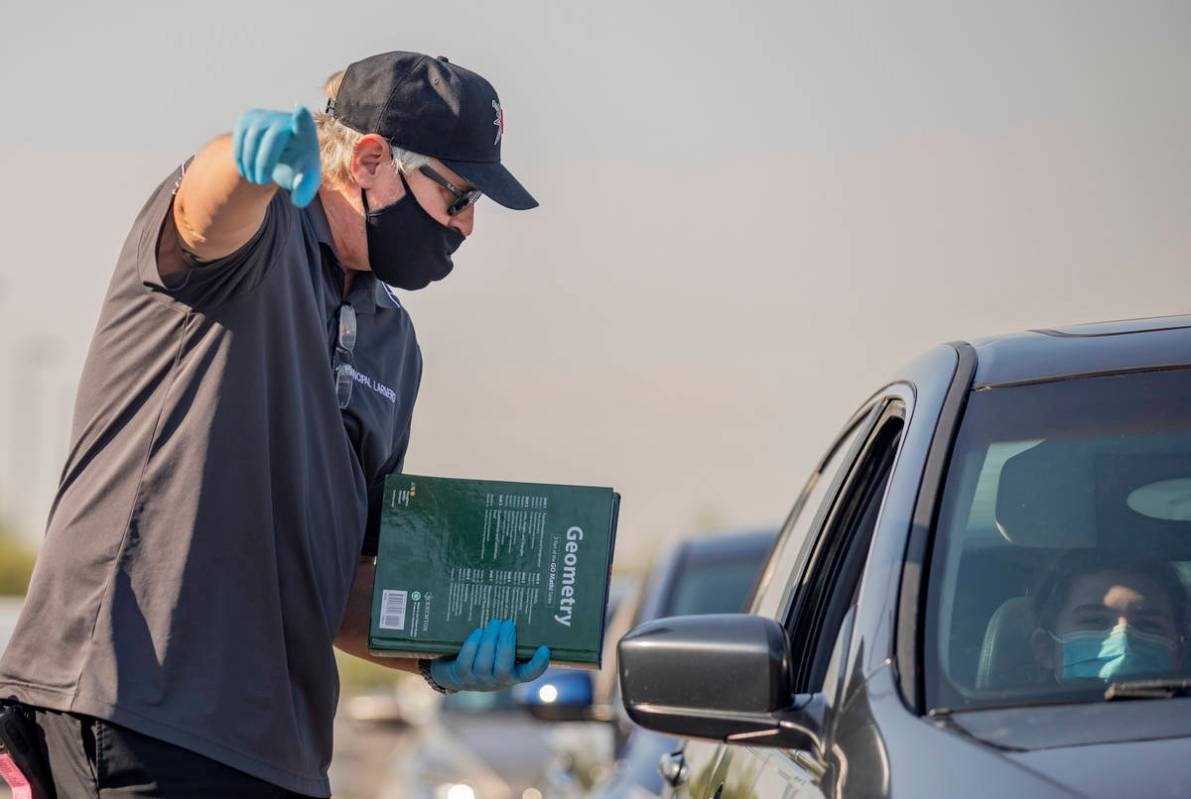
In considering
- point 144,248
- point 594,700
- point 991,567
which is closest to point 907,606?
point 991,567

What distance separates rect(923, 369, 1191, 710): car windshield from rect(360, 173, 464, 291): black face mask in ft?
4.20

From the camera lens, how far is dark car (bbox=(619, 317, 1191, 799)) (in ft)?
8.11

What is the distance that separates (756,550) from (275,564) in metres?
4.50

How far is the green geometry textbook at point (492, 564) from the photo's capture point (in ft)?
12.0

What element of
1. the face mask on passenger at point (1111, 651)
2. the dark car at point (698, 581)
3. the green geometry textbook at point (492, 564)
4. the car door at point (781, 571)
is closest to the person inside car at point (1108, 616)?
the face mask on passenger at point (1111, 651)

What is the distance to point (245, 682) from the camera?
10.6 feet

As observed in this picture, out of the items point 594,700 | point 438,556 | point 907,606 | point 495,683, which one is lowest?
point 594,700

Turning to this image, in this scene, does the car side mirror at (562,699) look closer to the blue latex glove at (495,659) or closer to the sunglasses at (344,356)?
the blue latex glove at (495,659)

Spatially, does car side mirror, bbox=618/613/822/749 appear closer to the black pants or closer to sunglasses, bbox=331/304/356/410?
the black pants

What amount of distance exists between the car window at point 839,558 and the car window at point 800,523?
0.07 meters

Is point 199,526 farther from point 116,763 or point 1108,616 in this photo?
point 1108,616

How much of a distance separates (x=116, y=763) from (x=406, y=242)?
4.01ft

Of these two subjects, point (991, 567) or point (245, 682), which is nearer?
point (991, 567)

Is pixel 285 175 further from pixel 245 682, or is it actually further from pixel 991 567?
pixel 991 567
